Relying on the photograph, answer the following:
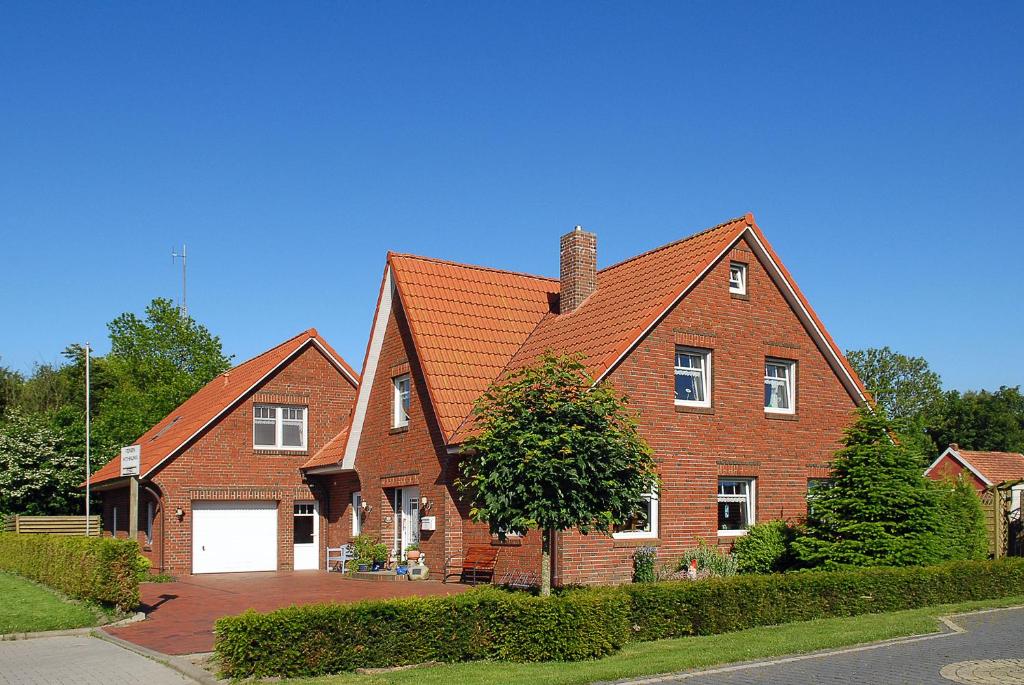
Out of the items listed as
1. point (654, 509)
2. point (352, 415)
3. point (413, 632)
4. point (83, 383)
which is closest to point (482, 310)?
point (352, 415)

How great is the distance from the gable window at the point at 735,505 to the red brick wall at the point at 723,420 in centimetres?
22

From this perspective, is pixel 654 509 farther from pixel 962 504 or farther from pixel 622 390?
pixel 962 504

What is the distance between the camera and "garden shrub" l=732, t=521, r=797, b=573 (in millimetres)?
22141

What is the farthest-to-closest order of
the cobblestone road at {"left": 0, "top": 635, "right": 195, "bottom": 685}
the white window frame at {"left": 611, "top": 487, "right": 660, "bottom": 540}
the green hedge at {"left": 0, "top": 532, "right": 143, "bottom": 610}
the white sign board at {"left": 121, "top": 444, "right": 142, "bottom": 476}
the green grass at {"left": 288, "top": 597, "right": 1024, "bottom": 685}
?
the white window frame at {"left": 611, "top": 487, "right": 660, "bottom": 540} < the white sign board at {"left": 121, "top": 444, "right": 142, "bottom": 476} < the green hedge at {"left": 0, "top": 532, "right": 143, "bottom": 610} < the cobblestone road at {"left": 0, "top": 635, "right": 195, "bottom": 685} < the green grass at {"left": 288, "top": 597, "right": 1024, "bottom": 685}

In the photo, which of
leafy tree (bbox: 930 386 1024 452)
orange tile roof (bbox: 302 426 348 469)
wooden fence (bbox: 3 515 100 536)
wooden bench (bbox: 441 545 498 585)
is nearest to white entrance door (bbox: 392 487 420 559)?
wooden bench (bbox: 441 545 498 585)

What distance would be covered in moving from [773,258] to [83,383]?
5268 centimetres

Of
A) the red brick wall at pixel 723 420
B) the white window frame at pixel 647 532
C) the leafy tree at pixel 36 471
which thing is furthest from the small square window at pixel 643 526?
the leafy tree at pixel 36 471

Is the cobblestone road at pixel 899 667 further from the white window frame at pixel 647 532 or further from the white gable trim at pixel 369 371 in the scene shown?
the white gable trim at pixel 369 371

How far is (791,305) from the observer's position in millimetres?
25031

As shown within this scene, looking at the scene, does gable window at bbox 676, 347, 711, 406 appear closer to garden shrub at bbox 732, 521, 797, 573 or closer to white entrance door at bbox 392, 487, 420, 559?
garden shrub at bbox 732, 521, 797, 573

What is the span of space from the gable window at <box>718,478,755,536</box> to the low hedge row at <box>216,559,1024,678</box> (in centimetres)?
624

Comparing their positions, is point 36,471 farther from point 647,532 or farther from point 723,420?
point 723,420

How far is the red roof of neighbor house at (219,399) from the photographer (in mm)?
29250

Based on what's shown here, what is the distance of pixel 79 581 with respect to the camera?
1873 centimetres
